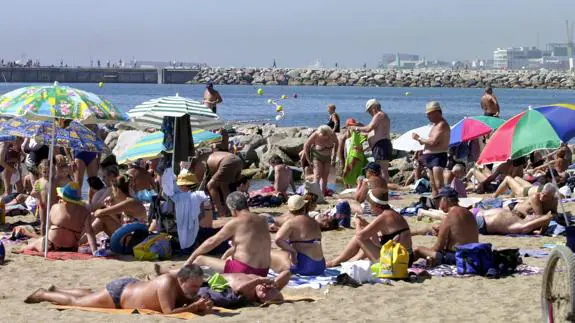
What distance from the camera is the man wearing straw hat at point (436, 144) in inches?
515

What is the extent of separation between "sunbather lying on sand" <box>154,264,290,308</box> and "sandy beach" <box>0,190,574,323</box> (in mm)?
126

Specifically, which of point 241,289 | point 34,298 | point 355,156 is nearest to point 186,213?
point 241,289

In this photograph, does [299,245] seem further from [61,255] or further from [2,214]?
[2,214]

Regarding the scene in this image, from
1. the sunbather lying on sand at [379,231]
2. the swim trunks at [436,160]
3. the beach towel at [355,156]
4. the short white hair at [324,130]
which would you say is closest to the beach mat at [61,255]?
the sunbather lying on sand at [379,231]

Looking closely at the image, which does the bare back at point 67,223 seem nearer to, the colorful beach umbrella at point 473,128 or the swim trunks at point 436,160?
the swim trunks at point 436,160

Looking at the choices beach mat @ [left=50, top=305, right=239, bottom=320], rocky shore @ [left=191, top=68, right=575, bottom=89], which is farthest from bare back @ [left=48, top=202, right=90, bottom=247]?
rocky shore @ [left=191, top=68, right=575, bottom=89]

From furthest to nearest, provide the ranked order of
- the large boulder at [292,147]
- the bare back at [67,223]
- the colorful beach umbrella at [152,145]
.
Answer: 1. the large boulder at [292,147]
2. the colorful beach umbrella at [152,145]
3. the bare back at [67,223]

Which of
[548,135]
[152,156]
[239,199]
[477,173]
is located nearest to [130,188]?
[152,156]

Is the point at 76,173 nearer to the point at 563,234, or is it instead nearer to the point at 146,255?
the point at 146,255

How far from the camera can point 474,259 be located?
896cm

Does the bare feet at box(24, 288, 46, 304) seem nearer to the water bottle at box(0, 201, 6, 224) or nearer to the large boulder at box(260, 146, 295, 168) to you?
the water bottle at box(0, 201, 6, 224)

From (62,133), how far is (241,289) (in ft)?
13.7

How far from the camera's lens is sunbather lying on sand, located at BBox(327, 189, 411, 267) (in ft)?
29.9

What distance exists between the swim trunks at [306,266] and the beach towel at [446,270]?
0.81 meters
